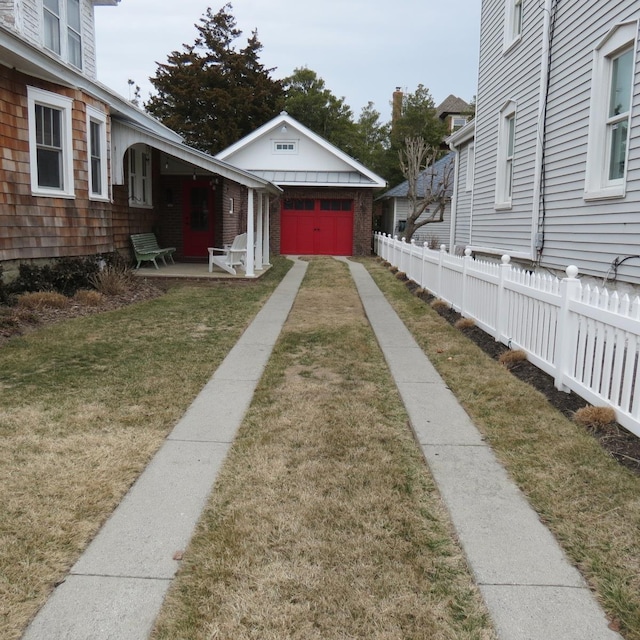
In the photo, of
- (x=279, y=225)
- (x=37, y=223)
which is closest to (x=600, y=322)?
(x=37, y=223)

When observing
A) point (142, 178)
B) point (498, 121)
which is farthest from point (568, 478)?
point (142, 178)

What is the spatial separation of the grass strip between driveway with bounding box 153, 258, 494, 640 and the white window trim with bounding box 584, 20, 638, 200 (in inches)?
188

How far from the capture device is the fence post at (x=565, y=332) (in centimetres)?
539

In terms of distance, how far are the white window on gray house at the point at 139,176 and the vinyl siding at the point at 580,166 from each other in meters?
9.74

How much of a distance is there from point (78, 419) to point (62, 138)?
25.2 feet

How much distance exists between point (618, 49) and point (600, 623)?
7.38 metres

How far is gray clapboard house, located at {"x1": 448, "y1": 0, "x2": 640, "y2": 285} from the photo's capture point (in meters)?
7.47

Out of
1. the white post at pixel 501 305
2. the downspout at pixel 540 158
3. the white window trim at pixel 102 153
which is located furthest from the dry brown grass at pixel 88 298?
the downspout at pixel 540 158

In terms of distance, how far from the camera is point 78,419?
4746 mm

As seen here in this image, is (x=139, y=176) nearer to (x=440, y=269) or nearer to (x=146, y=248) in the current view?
(x=146, y=248)

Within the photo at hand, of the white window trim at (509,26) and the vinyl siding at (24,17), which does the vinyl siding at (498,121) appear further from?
the vinyl siding at (24,17)

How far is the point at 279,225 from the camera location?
2505 cm

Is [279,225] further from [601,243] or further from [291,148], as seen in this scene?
[601,243]

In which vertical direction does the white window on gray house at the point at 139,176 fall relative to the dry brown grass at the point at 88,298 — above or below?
above
